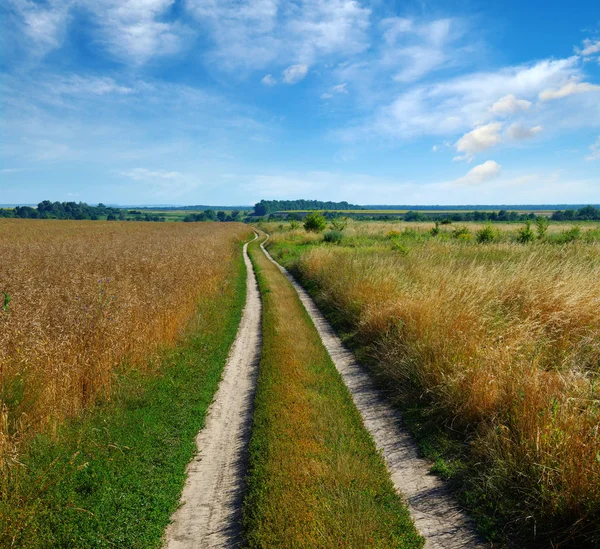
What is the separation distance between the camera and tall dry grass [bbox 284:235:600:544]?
395 cm

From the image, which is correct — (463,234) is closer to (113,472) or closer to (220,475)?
(220,475)

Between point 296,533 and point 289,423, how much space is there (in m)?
2.16

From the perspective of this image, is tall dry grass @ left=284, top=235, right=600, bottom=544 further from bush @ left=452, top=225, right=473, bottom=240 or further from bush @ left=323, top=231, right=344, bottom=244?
bush @ left=323, top=231, right=344, bottom=244

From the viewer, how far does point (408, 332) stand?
8.74m

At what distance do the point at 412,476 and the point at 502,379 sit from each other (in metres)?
2.08

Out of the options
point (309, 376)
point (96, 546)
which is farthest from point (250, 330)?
point (96, 546)

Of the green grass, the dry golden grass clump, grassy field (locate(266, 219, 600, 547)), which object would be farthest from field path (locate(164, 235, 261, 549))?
Result: grassy field (locate(266, 219, 600, 547))

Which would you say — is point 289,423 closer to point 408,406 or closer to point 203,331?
point 408,406

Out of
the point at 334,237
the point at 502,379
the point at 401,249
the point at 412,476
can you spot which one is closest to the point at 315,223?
the point at 334,237

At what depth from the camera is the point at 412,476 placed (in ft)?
16.2

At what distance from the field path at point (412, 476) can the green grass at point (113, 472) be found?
285 cm

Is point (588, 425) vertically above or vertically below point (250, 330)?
above

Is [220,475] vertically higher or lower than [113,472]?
lower

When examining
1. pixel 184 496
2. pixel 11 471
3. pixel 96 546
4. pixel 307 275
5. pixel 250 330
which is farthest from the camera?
pixel 307 275
